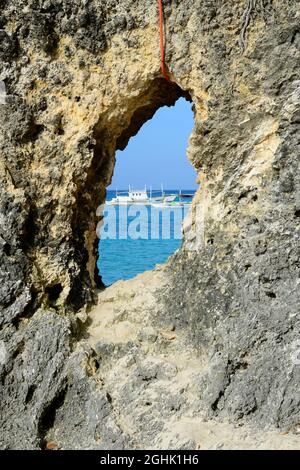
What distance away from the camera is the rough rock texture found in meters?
4.16

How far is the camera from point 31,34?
4.54m

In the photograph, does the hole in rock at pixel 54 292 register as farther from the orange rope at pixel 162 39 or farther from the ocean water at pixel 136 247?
the ocean water at pixel 136 247

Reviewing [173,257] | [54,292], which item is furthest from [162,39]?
[54,292]

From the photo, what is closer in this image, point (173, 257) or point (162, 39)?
point (162, 39)

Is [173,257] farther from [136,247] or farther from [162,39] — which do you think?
[136,247]

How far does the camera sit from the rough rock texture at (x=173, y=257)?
416 cm

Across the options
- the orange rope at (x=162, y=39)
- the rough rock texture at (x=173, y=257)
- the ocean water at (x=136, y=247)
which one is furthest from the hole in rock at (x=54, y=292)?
the ocean water at (x=136, y=247)

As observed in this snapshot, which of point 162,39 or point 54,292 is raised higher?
point 162,39

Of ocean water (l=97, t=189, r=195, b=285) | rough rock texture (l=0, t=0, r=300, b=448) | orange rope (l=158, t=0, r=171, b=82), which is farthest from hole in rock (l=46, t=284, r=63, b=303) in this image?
ocean water (l=97, t=189, r=195, b=285)

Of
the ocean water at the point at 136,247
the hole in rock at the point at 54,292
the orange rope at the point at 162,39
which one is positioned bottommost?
the ocean water at the point at 136,247

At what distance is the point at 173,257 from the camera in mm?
4898

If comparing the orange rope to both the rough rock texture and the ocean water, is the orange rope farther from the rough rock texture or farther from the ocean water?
the ocean water
